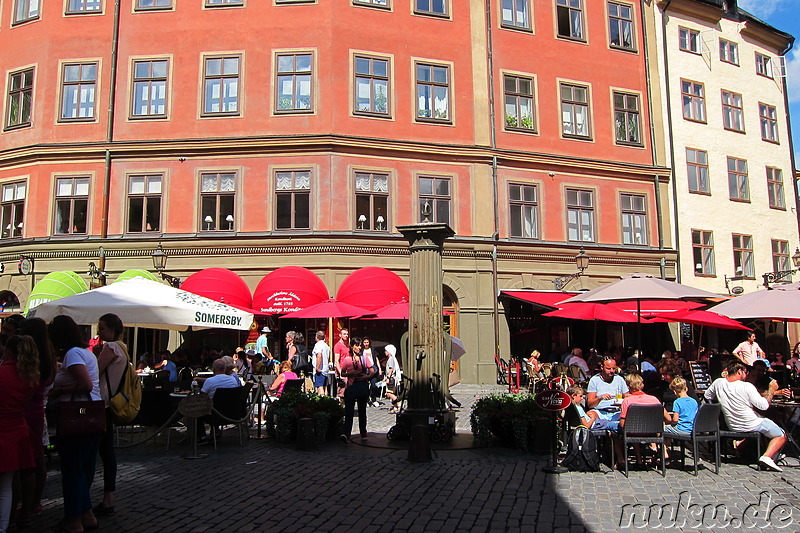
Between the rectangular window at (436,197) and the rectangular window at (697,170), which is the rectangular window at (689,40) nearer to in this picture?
the rectangular window at (697,170)

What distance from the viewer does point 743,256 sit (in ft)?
92.5

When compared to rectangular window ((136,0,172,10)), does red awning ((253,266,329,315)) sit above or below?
below

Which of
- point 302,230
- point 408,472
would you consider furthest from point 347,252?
point 408,472

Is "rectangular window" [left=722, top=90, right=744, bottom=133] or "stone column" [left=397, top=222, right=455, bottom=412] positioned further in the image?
"rectangular window" [left=722, top=90, right=744, bottom=133]

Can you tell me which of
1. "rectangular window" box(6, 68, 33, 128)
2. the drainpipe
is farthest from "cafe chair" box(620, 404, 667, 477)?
"rectangular window" box(6, 68, 33, 128)

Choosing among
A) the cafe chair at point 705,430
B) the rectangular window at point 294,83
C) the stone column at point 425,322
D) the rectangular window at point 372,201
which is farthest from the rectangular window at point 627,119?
the cafe chair at point 705,430

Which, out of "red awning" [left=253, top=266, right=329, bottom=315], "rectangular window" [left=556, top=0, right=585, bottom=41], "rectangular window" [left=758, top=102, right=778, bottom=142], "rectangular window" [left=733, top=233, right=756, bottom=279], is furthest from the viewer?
"rectangular window" [left=758, top=102, right=778, bottom=142]

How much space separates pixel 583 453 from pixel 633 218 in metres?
18.4

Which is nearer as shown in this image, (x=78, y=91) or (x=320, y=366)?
(x=320, y=366)

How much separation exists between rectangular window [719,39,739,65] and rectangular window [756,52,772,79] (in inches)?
57.2

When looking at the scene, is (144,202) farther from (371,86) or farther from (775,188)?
(775,188)

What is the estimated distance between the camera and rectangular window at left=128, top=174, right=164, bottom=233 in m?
22.3

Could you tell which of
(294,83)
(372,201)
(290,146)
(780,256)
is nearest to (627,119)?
(780,256)

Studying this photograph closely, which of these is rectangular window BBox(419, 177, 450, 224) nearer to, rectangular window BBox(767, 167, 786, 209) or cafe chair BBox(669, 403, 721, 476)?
cafe chair BBox(669, 403, 721, 476)
